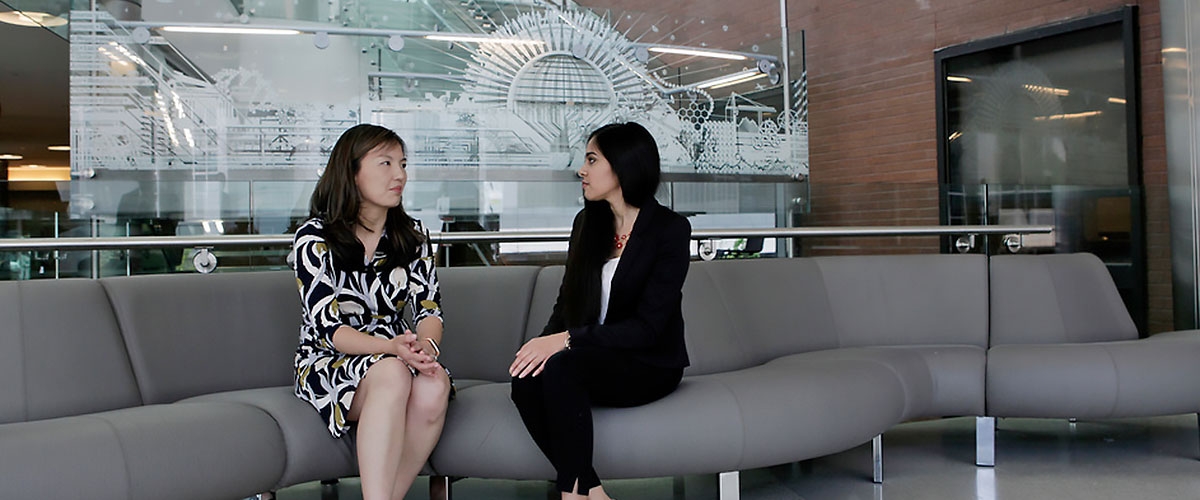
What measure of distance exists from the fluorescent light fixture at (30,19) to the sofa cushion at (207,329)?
19.1 ft

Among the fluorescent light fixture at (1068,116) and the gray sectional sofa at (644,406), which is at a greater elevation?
A: the fluorescent light fixture at (1068,116)

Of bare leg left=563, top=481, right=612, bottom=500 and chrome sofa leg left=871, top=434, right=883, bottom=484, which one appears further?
chrome sofa leg left=871, top=434, right=883, bottom=484

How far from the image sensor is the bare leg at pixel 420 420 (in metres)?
2.41

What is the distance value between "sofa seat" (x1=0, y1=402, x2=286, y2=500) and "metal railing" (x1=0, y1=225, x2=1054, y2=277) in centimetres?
91

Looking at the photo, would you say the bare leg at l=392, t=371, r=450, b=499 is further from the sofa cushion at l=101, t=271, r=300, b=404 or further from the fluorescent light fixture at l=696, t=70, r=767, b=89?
the fluorescent light fixture at l=696, t=70, r=767, b=89

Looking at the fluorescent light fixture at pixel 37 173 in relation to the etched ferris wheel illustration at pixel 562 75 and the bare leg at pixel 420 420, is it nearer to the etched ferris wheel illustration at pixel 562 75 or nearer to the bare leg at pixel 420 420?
the etched ferris wheel illustration at pixel 562 75

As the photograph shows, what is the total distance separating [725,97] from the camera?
7031 millimetres

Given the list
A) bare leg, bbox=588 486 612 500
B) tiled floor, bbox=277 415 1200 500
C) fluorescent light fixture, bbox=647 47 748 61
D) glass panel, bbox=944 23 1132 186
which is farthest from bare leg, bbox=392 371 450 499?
fluorescent light fixture, bbox=647 47 748 61

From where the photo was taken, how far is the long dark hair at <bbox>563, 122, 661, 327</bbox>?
2.71 metres

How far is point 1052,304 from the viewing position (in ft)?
13.3

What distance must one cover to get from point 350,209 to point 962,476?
2188 mm

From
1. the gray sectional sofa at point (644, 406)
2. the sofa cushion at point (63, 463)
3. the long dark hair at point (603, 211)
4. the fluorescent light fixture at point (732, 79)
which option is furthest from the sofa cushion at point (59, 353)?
the fluorescent light fixture at point (732, 79)

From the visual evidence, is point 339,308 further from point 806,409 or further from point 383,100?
point 383,100

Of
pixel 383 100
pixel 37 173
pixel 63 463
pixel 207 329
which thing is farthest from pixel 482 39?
pixel 37 173
